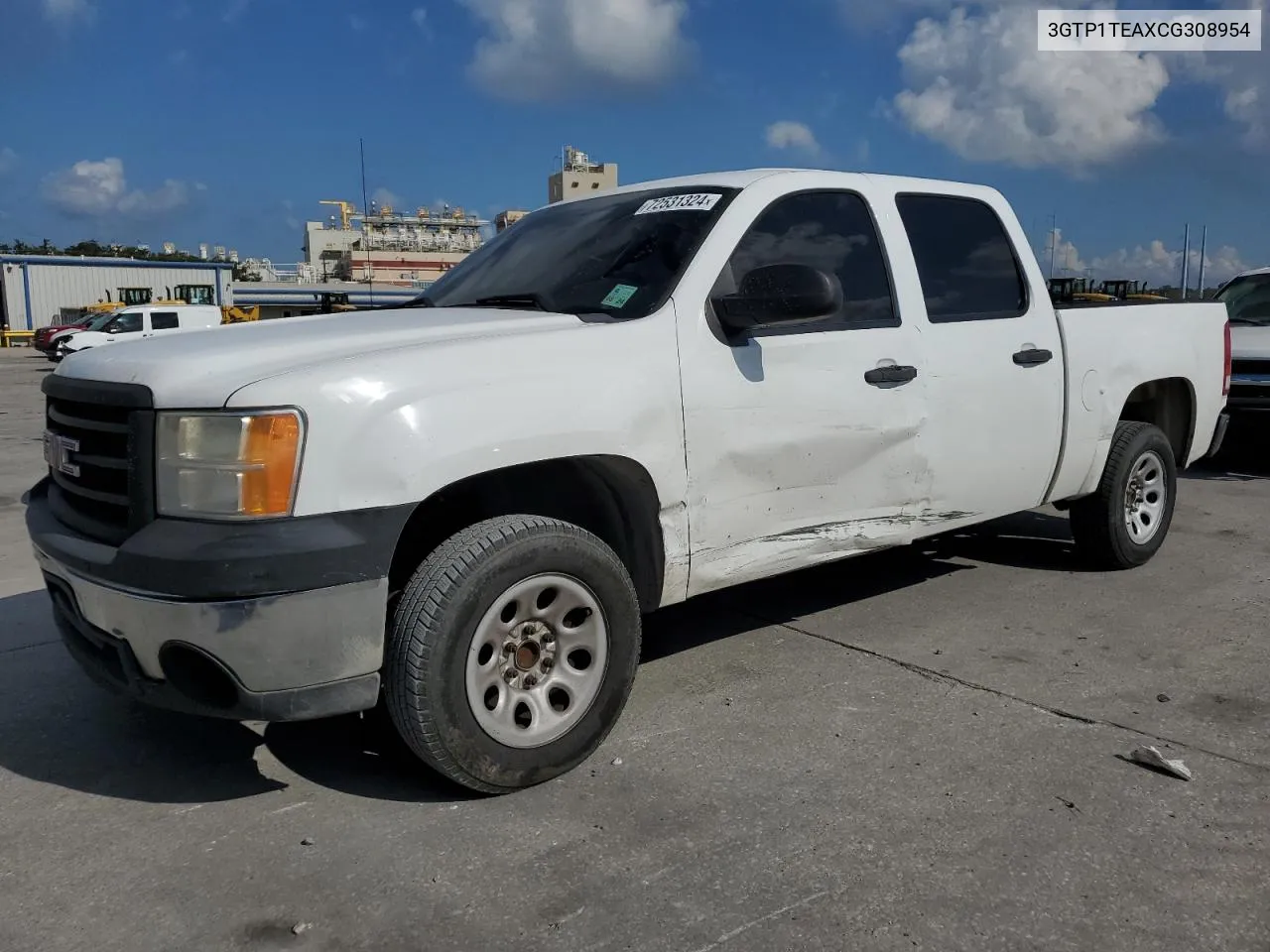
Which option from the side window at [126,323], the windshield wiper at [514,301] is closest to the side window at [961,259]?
the windshield wiper at [514,301]

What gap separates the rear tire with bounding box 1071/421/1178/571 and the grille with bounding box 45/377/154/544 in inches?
179

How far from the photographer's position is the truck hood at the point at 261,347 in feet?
9.18

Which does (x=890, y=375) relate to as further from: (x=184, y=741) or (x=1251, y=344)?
(x=1251, y=344)

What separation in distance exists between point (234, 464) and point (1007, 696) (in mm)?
2839

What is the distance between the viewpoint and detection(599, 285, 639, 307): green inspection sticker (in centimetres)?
357

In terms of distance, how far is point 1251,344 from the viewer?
916cm

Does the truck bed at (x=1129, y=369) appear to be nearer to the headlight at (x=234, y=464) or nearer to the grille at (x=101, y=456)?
the headlight at (x=234, y=464)

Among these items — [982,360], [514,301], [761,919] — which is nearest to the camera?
[761,919]

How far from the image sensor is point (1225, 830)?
292cm

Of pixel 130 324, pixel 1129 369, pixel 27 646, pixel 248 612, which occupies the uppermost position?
pixel 130 324

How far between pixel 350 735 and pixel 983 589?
10.9 ft

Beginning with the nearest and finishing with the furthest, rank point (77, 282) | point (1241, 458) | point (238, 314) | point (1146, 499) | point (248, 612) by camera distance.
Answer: point (248, 612)
point (1146, 499)
point (1241, 458)
point (238, 314)
point (77, 282)

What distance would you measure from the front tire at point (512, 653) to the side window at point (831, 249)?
1.21 metres

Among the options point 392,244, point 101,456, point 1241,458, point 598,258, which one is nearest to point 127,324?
point 1241,458
